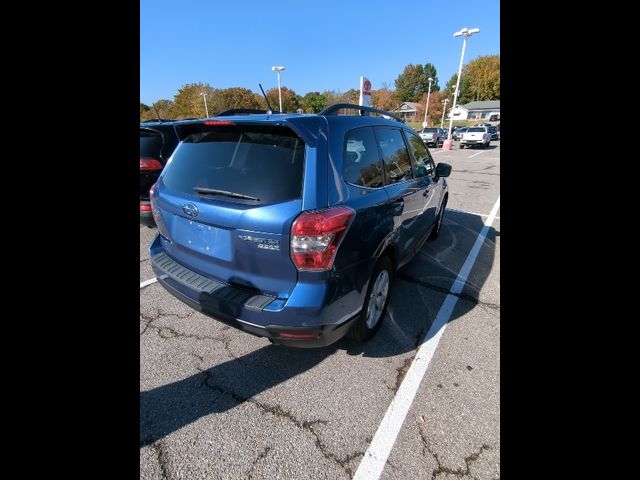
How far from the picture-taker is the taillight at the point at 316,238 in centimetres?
189

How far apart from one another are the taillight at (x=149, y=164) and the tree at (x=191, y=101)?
Result: 5657 centimetres

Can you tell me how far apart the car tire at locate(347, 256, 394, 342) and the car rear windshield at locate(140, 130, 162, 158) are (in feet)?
12.7

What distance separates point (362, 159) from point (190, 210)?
4.32 feet

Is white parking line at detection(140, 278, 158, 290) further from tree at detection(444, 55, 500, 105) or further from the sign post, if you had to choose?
tree at detection(444, 55, 500, 105)

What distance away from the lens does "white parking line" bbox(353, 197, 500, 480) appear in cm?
180

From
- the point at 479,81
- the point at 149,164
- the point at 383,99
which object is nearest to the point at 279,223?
the point at 149,164

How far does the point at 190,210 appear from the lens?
226 cm

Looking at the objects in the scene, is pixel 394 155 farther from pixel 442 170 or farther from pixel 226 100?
pixel 226 100

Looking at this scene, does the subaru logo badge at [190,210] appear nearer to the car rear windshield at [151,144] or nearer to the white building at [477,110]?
the car rear windshield at [151,144]

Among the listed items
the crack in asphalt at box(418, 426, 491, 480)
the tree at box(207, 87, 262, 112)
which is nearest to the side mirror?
the crack in asphalt at box(418, 426, 491, 480)

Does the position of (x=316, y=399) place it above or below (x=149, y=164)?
below

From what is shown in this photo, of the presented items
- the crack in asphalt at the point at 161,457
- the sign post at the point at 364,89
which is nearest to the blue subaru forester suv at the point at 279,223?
the crack in asphalt at the point at 161,457
